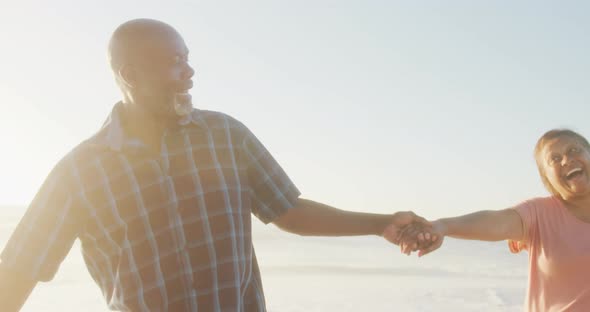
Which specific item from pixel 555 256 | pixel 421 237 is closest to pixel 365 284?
pixel 555 256

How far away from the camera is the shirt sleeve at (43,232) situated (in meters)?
2.50

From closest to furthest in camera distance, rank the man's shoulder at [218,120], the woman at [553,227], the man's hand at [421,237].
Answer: the man's shoulder at [218,120], the man's hand at [421,237], the woman at [553,227]

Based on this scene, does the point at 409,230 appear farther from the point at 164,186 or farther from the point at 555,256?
the point at 164,186

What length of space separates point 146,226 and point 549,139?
7.80 feet

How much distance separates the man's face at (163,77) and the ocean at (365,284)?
→ 698cm

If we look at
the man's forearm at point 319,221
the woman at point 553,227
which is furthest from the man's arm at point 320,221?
the woman at point 553,227

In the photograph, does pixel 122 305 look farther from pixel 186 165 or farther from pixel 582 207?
Answer: pixel 582 207

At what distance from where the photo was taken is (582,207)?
390 cm

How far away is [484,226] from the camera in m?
3.80

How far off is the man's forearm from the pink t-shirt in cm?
116

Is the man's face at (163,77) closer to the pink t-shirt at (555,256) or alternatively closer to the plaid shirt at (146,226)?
the plaid shirt at (146,226)

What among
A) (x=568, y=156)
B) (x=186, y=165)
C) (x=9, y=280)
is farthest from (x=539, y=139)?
(x=9, y=280)

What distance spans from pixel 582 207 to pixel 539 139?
44 cm

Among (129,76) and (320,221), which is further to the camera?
(320,221)
